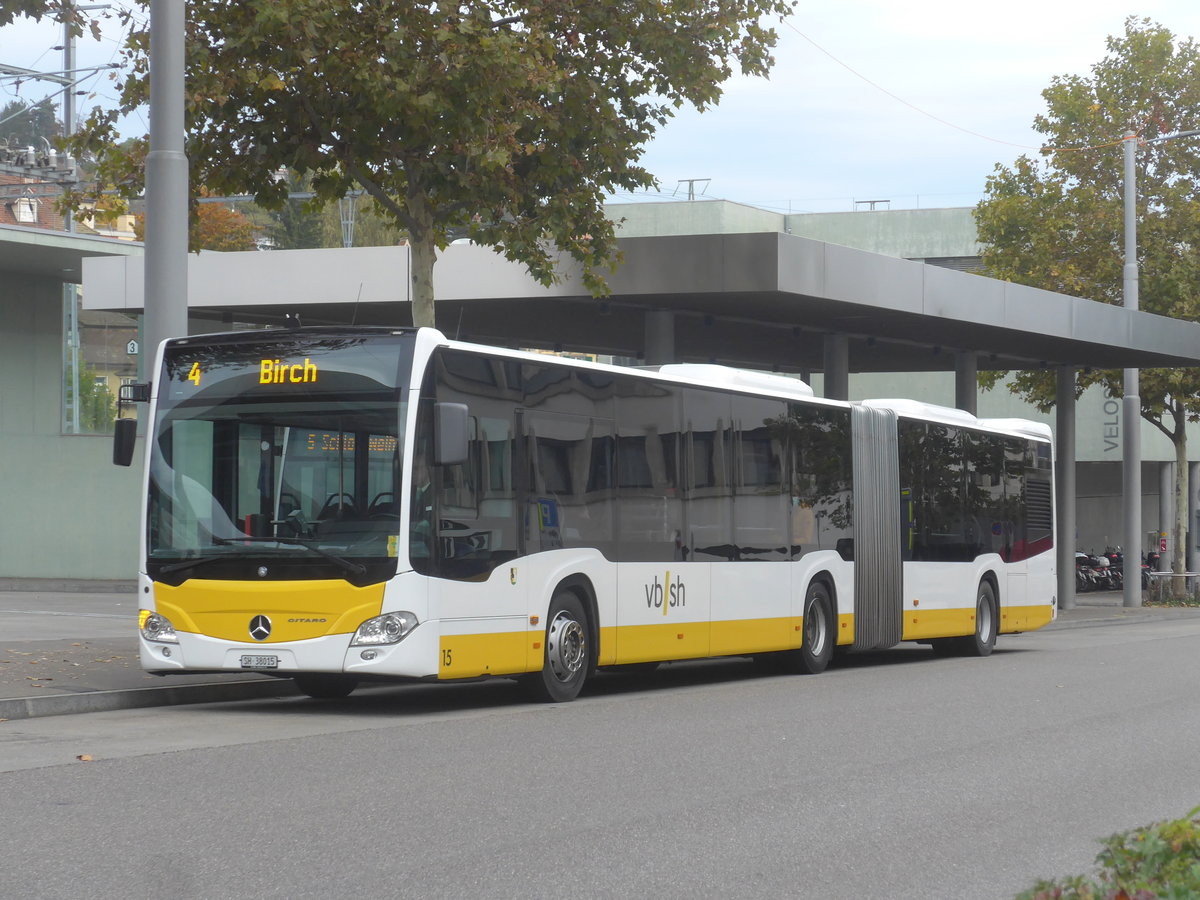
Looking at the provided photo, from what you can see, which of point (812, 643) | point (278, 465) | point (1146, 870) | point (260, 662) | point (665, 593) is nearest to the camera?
point (1146, 870)

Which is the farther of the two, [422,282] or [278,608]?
[422,282]

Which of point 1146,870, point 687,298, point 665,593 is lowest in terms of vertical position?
point 1146,870

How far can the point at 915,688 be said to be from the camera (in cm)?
1647

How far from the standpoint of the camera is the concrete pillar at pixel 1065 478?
3712cm

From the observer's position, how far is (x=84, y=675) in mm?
14594

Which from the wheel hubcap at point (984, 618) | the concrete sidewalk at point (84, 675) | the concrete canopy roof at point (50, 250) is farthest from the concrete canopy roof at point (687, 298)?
the concrete sidewalk at point (84, 675)

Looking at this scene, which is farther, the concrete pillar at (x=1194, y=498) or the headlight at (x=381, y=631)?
the concrete pillar at (x=1194, y=498)

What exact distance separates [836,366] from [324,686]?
17.0 m

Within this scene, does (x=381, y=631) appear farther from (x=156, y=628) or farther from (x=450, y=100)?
(x=450, y=100)

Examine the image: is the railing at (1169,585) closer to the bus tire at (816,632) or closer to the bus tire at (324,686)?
the bus tire at (816,632)

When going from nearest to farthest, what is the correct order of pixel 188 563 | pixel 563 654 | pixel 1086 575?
pixel 188 563, pixel 563 654, pixel 1086 575

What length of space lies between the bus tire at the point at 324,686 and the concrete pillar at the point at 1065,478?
2498 cm

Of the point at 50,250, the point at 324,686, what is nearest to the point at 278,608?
the point at 324,686

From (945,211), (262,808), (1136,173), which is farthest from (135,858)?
(945,211)
